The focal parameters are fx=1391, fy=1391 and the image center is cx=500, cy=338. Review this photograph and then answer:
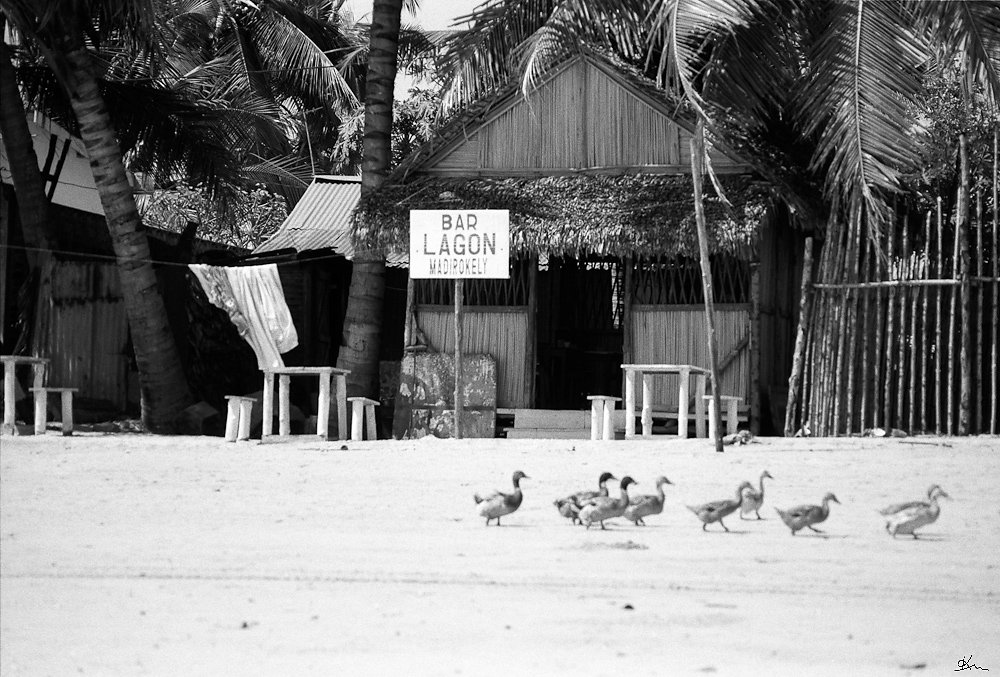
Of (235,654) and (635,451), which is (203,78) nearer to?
(635,451)

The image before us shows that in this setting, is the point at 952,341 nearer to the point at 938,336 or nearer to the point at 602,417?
the point at 938,336

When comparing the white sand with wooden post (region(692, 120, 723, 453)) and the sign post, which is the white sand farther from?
the sign post

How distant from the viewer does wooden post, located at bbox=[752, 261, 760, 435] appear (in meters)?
15.3

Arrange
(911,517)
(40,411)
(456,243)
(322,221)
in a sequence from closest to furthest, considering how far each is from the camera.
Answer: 1. (911,517)
2. (456,243)
3. (40,411)
4. (322,221)

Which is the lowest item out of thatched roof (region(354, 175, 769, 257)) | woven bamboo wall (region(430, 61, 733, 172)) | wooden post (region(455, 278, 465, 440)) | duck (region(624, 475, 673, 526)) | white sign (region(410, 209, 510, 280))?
duck (region(624, 475, 673, 526))

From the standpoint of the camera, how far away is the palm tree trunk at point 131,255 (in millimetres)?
16656

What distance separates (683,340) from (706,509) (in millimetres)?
6844

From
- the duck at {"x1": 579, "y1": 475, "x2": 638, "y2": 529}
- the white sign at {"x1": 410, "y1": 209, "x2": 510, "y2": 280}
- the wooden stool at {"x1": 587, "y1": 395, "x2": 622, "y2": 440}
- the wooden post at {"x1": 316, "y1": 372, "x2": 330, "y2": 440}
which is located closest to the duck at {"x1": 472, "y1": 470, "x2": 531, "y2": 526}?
the duck at {"x1": 579, "y1": 475, "x2": 638, "y2": 529}

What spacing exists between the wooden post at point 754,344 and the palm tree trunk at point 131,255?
7.05 m

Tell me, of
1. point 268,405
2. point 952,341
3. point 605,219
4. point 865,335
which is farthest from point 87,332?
point 952,341

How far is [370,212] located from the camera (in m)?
16.2

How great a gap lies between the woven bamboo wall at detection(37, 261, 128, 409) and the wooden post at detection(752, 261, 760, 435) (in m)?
8.49

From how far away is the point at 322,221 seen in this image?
21375 millimetres
